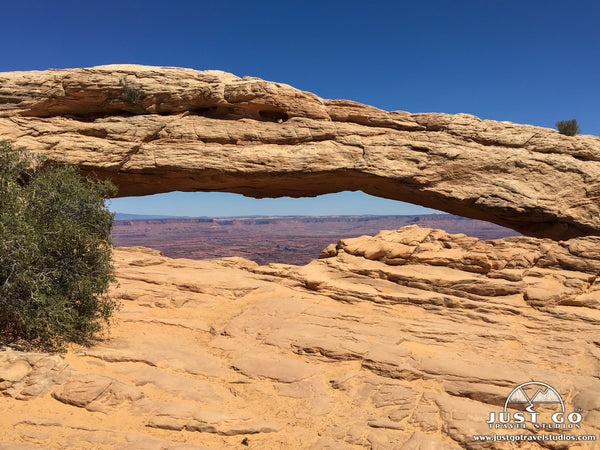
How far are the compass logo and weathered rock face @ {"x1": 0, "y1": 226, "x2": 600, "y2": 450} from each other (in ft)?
0.49

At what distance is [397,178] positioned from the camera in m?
19.4

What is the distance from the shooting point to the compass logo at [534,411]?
28.5 feet

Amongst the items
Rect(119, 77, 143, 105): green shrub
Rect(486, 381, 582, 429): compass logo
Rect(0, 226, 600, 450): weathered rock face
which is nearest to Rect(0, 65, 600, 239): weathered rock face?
Rect(119, 77, 143, 105): green shrub

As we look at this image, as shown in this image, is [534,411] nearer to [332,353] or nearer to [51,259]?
[332,353]

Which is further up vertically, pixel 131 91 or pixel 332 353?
pixel 131 91

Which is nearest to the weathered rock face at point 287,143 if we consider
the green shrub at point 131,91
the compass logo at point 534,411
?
the green shrub at point 131,91

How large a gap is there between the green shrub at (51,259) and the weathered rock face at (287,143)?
6.86 metres

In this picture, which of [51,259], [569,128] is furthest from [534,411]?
[569,128]

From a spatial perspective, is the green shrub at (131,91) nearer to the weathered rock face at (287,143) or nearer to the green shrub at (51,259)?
the weathered rock face at (287,143)

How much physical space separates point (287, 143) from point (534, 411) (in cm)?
1515

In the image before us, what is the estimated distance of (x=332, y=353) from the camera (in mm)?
11461

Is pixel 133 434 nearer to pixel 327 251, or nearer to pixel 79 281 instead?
pixel 79 281

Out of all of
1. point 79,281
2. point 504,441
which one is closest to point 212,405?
point 79,281

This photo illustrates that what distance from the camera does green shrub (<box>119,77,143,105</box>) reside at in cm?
1889
